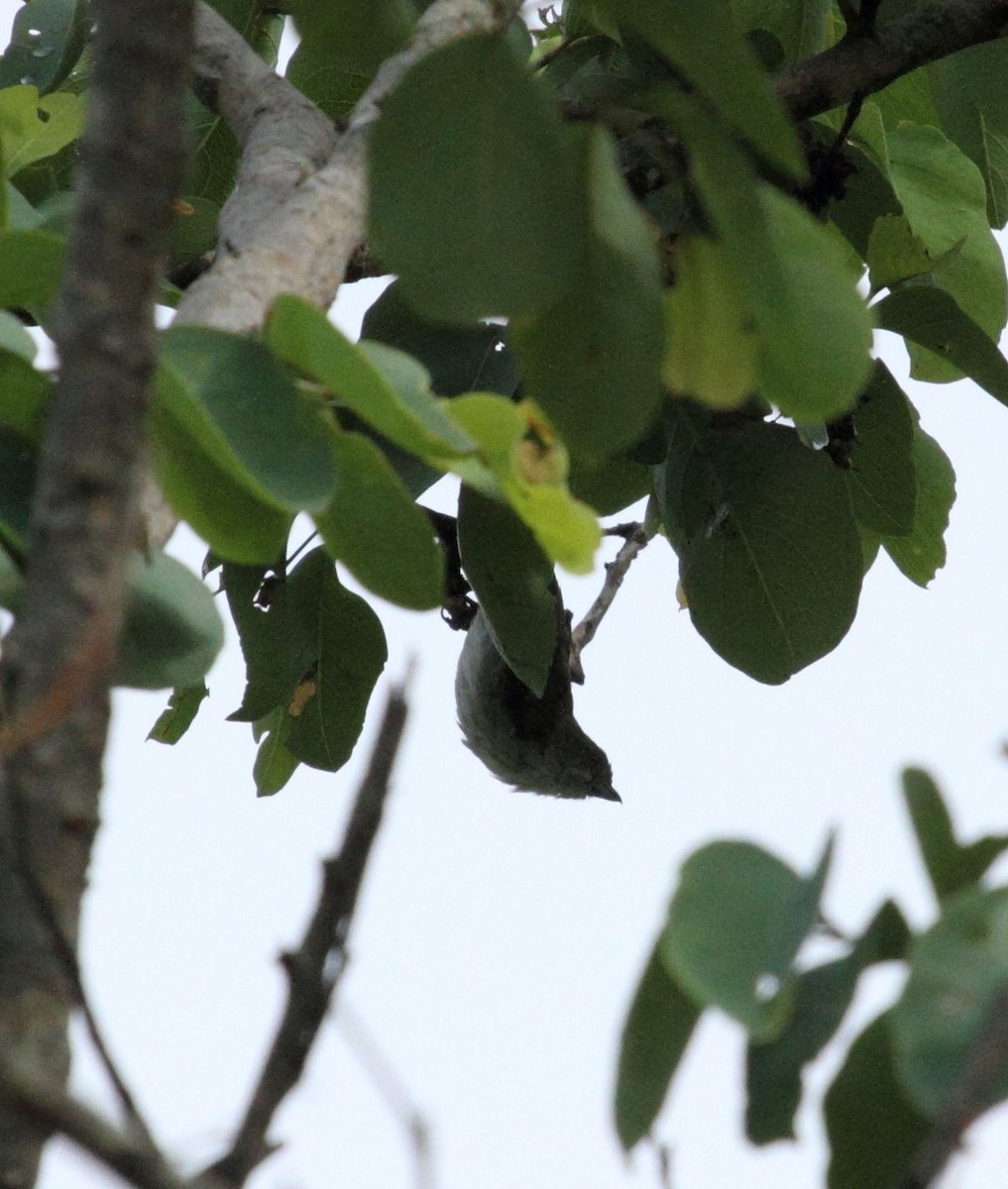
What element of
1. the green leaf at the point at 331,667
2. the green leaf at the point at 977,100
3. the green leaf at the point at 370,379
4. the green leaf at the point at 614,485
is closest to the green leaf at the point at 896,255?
the green leaf at the point at 977,100

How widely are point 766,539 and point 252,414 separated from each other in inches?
24.1

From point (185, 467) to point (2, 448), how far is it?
0.08 meters

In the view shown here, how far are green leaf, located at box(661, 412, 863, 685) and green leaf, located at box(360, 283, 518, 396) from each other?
0.47ft

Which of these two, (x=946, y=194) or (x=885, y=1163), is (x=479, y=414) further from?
(x=946, y=194)

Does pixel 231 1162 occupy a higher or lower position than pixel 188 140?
lower

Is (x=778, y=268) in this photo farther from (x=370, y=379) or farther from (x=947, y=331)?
(x=947, y=331)

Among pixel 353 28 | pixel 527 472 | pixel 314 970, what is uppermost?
pixel 353 28

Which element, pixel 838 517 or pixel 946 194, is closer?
pixel 838 517

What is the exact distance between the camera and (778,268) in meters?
0.49

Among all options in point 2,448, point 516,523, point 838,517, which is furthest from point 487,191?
point 838,517

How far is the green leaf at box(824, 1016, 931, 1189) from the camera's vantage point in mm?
459

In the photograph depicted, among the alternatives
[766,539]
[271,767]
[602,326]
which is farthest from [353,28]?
[271,767]

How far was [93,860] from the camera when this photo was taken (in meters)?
0.44

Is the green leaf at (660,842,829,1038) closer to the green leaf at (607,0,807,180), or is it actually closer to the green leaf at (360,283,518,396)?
the green leaf at (607,0,807,180)
